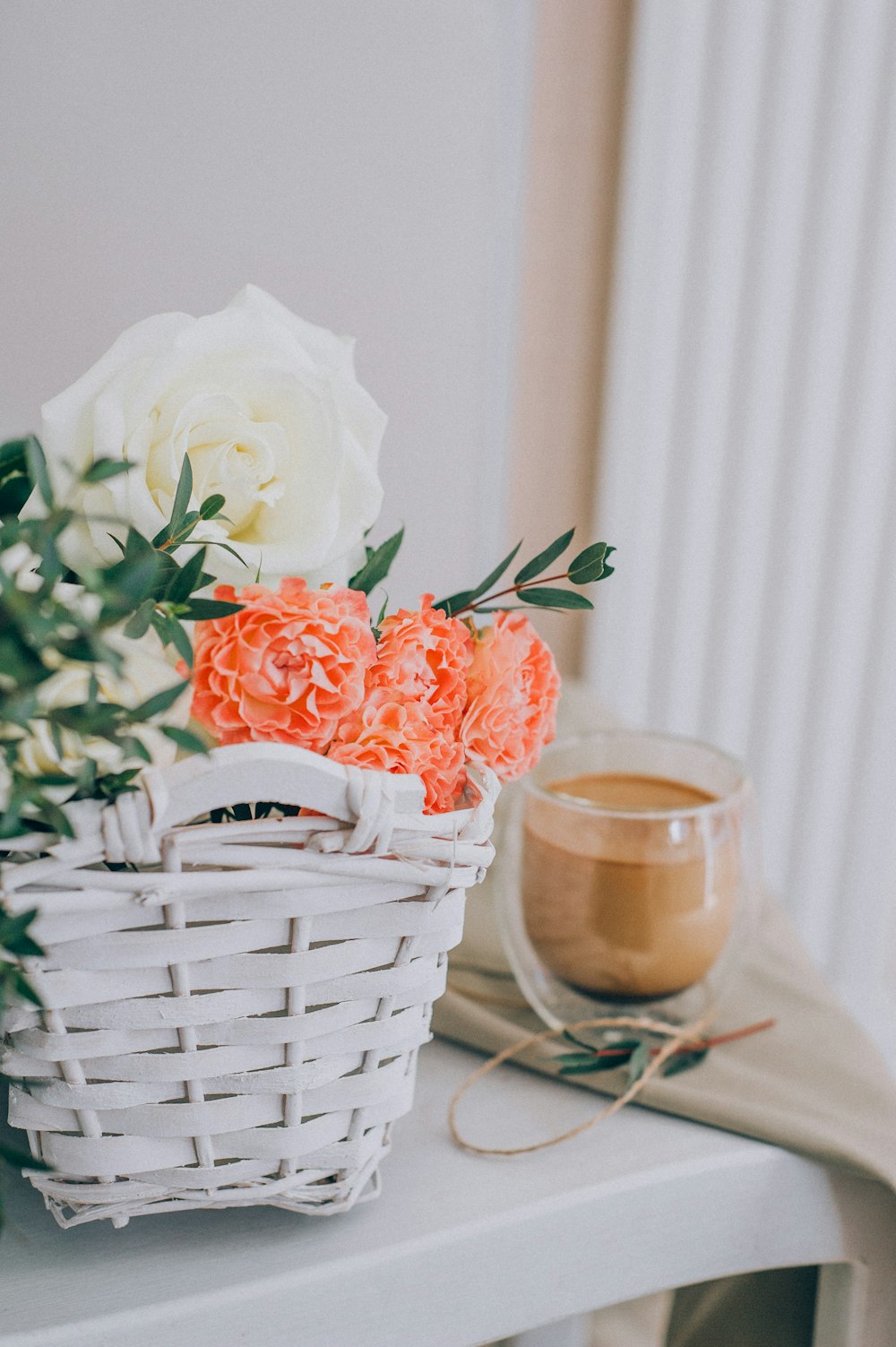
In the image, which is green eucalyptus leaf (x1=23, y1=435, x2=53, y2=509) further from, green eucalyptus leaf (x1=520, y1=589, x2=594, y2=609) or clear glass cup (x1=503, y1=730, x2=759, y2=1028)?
clear glass cup (x1=503, y1=730, x2=759, y2=1028)

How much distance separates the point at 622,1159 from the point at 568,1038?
64 mm

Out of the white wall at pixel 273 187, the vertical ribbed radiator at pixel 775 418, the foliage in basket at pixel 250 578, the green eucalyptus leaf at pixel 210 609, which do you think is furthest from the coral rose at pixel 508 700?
the vertical ribbed radiator at pixel 775 418

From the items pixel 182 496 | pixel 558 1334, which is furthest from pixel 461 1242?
pixel 182 496

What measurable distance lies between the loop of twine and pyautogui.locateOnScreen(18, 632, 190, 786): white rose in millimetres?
269

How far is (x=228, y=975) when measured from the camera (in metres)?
0.35

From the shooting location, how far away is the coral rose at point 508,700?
404 mm

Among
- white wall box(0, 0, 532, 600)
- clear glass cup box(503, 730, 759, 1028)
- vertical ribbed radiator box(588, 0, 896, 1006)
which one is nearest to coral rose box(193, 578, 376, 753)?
clear glass cup box(503, 730, 759, 1028)

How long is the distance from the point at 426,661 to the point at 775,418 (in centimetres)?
121

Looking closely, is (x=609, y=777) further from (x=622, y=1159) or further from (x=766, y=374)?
(x=766, y=374)

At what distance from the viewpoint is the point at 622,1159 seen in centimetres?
49

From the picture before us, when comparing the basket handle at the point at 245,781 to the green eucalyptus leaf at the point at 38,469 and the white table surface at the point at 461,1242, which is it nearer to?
the green eucalyptus leaf at the point at 38,469

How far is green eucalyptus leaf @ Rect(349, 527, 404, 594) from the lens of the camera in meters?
0.44

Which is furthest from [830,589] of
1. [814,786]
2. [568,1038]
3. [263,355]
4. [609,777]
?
[263,355]

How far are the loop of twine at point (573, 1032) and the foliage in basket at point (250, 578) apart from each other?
0.20 m
